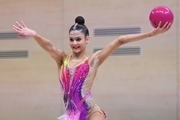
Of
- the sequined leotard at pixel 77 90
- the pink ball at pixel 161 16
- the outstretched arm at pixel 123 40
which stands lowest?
the sequined leotard at pixel 77 90

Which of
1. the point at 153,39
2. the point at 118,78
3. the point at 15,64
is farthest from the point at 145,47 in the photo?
the point at 15,64

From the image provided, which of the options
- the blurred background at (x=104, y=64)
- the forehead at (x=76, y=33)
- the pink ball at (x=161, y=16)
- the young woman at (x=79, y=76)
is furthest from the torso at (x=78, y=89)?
the blurred background at (x=104, y=64)

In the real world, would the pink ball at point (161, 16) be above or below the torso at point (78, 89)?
above

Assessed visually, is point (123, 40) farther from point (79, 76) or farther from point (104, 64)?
point (104, 64)

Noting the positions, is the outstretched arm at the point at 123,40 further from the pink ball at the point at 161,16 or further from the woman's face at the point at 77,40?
the woman's face at the point at 77,40

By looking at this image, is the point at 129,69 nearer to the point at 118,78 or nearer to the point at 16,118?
the point at 118,78

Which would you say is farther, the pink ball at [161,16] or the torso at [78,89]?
the torso at [78,89]

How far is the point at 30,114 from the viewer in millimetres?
6789

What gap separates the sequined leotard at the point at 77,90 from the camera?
374 cm

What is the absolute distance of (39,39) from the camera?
3.74 meters

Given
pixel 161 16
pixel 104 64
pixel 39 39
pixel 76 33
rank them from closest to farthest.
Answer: pixel 161 16 → pixel 39 39 → pixel 76 33 → pixel 104 64

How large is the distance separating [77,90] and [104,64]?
2690mm

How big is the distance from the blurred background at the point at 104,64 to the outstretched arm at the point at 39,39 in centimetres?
255

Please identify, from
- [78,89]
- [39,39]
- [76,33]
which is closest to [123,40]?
[76,33]
